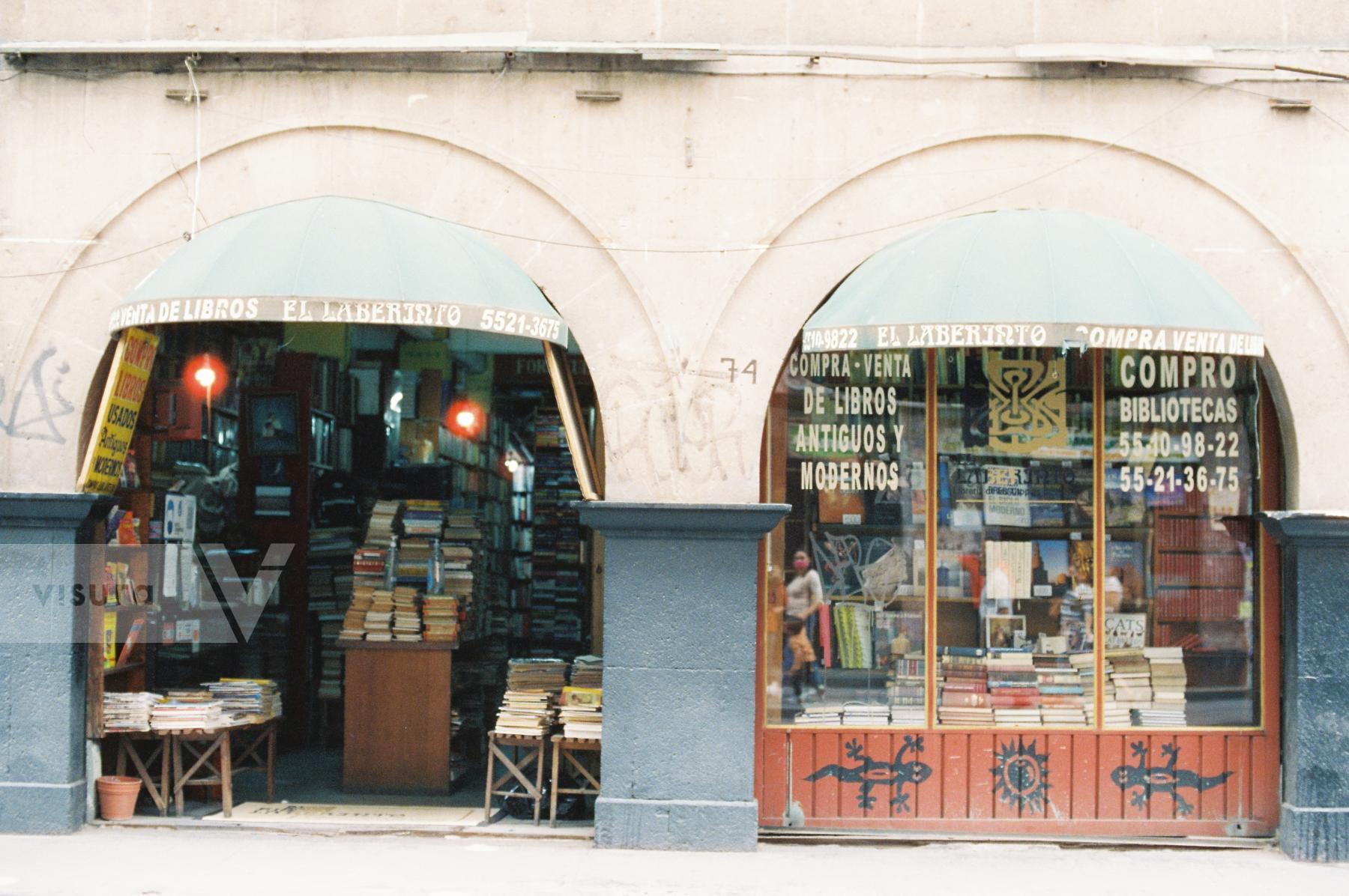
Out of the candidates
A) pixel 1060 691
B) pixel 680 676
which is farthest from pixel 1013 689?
pixel 680 676

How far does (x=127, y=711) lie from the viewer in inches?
380

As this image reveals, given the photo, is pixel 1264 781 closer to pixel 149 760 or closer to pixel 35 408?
pixel 149 760

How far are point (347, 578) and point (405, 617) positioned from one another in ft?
7.26

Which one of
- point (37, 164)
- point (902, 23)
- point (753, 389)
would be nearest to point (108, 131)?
point (37, 164)

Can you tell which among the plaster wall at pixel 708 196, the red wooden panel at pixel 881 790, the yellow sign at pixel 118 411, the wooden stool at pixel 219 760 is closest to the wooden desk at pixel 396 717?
the wooden stool at pixel 219 760

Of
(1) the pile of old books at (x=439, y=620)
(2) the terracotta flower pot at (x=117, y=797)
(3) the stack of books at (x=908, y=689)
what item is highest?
(1) the pile of old books at (x=439, y=620)

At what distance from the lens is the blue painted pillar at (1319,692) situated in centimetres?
905

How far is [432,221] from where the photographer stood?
9.05 meters

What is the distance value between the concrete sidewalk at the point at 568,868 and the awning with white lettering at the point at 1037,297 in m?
3.33

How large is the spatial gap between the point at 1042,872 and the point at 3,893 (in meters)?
6.29

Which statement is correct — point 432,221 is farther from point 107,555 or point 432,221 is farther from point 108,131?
point 107,555

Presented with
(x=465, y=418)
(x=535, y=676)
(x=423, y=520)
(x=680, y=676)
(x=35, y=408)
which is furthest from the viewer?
(x=465, y=418)

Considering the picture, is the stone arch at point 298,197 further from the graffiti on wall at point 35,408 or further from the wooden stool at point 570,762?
the wooden stool at point 570,762

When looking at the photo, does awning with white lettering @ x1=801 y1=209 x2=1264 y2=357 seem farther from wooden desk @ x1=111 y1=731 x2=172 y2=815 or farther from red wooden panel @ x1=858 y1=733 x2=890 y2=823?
wooden desk @ x1=111 y1=731 x2=172 y2=815
